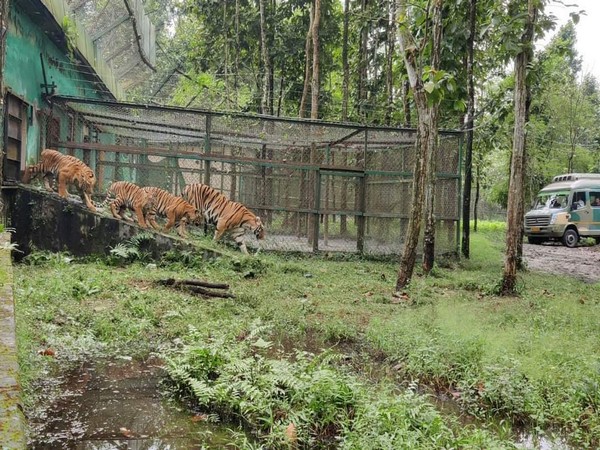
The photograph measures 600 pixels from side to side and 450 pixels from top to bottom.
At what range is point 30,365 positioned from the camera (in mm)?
3883

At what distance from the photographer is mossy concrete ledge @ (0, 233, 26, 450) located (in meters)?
1.74

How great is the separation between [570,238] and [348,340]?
19.3 m

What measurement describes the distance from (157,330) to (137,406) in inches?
76.5

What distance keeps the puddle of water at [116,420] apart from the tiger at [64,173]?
20.2 ft

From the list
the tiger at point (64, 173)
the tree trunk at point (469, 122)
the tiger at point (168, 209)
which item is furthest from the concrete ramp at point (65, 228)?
the tree trunk at point (469, 122)

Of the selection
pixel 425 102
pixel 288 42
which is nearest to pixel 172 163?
pixel 425 102

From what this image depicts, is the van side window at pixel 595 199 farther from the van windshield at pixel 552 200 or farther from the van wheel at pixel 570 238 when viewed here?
the van wheel at pixel 570 238

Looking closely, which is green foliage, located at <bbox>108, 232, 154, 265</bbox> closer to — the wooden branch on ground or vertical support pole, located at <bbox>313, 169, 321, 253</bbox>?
the wooden branch on ground

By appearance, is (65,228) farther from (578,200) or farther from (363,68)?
(578,200)

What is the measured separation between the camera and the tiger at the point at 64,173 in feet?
31.9

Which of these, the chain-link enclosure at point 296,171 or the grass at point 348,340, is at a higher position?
the chain-link enclosure at point 296,171

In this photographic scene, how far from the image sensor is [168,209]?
10.9m

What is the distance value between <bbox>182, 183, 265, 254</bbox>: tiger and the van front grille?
14907mm

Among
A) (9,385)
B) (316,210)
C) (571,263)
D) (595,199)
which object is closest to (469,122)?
(316,210)
